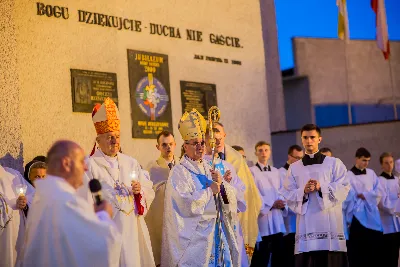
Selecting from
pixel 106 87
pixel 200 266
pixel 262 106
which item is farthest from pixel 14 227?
pixel 262 106

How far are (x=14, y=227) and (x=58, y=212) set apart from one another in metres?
3.53

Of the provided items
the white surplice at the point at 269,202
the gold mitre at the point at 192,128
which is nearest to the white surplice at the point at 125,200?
the gold mitre at the point at 192,128

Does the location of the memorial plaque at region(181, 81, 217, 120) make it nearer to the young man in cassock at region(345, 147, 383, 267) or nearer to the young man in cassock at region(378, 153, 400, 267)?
the young man in cassock at region(345, 147, 383, 267)

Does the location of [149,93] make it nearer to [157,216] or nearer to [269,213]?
[269,213]

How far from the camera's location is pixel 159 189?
9438 mm

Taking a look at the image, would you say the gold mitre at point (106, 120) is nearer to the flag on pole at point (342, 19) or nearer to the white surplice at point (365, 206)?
the white surplice at point (365, 206)

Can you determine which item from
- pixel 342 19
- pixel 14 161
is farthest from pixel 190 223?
pixel 342 19

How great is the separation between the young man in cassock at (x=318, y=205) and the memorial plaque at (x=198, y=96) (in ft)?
10.6

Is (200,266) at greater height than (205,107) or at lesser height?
lesser

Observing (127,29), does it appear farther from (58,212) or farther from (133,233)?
(58,212)

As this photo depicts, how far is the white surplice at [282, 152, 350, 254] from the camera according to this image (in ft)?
30.9

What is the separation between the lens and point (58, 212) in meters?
5.07

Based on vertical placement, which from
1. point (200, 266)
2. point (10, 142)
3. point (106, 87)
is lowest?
point (200, 266)

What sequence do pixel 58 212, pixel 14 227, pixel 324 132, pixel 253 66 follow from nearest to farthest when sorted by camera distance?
pixel 58 212, pixel 14 227, pixel 253 66, pixel 324 132
